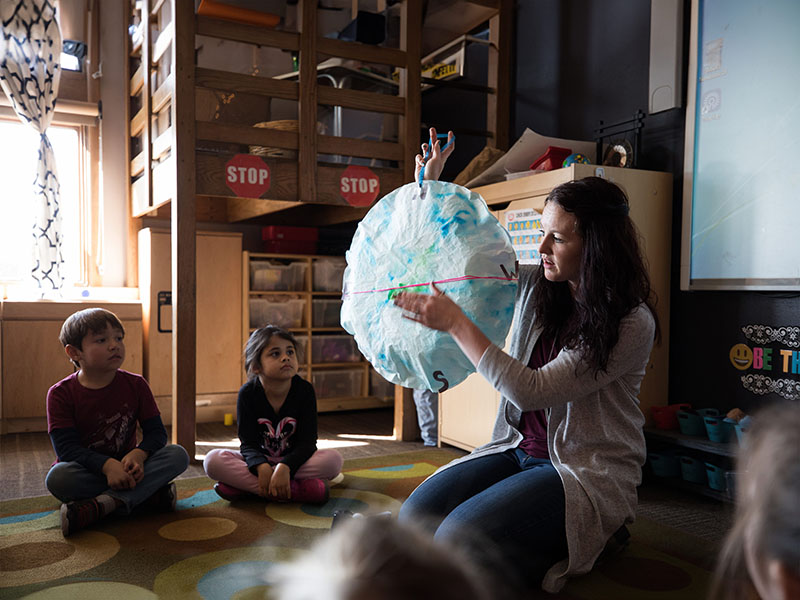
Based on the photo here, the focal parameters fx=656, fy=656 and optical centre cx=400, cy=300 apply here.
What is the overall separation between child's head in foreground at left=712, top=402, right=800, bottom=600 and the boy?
1975mm

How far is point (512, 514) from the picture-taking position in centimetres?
144

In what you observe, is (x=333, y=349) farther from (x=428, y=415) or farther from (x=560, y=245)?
(x=560, y=245)

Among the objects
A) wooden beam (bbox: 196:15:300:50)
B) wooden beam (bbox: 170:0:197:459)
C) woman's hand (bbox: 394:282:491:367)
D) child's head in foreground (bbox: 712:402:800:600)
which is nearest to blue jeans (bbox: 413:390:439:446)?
wooden beam (bbox: 170:0:197:459)

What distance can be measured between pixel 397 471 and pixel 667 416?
1100 mm

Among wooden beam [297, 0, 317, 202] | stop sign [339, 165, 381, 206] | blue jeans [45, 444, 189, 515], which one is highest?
wooden beam [297, 0, 317, 202]

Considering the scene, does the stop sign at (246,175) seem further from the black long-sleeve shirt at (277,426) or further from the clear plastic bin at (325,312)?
the clear plastic bin at (325,312)

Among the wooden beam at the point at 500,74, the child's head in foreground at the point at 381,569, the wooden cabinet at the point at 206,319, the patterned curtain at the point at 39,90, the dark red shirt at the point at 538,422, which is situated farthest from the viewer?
the wooden cabinet at the point at 206,319

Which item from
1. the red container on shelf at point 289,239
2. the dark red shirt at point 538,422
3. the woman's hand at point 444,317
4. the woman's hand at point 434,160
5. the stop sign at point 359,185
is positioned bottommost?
the dark red shirt at point 538,422

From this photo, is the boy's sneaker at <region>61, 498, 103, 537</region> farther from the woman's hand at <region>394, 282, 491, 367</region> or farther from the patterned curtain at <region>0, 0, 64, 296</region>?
the patterned curtain at <region>0, 0, 64, 296</region>

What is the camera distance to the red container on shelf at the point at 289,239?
408cm

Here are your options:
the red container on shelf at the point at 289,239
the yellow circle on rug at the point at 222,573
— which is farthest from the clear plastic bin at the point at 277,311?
the yellow circle on rug at the point at 222,573

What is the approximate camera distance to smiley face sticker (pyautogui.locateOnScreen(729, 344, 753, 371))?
240cm

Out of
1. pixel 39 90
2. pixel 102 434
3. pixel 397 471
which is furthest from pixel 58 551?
pixel 39 90

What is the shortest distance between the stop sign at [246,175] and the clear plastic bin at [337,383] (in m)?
1.49
